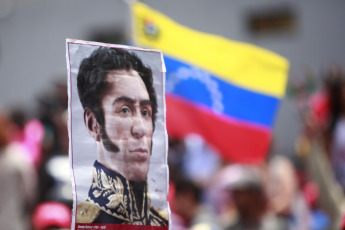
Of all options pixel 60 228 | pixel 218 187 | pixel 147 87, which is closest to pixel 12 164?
pixel 60 228

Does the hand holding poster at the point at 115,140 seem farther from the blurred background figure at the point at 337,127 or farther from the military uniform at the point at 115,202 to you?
the blurred background figure at the point at 337,127

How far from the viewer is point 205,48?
183 inches

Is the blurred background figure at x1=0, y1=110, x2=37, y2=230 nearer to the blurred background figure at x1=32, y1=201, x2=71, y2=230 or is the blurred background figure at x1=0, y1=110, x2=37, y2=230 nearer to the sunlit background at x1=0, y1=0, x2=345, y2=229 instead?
the sunlit background at x1=0, y1=0, x2=345, y2=229

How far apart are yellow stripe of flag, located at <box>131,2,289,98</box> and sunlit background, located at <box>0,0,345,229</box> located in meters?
0.33

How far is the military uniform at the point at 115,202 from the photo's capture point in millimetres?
2072

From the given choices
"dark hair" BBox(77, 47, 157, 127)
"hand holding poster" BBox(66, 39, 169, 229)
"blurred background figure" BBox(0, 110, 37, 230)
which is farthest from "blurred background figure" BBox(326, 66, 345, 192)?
"dark hair" BBox(77, 47, 157, 127)

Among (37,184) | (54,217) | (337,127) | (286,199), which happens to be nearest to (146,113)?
(54,217)

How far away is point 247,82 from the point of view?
472 centimetres

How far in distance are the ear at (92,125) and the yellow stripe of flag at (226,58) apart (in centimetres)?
233

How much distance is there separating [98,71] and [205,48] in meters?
2.60

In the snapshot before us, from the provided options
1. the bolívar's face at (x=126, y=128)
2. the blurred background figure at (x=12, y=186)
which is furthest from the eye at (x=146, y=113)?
the blurred background figure at (x=12, y=186)

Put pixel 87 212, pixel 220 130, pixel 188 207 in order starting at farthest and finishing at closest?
pixel 188 207, pixel 220 130, pixel 87 212

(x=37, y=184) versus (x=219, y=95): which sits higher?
(x=219, y=95)

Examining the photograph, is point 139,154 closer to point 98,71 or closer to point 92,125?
point 92,125
